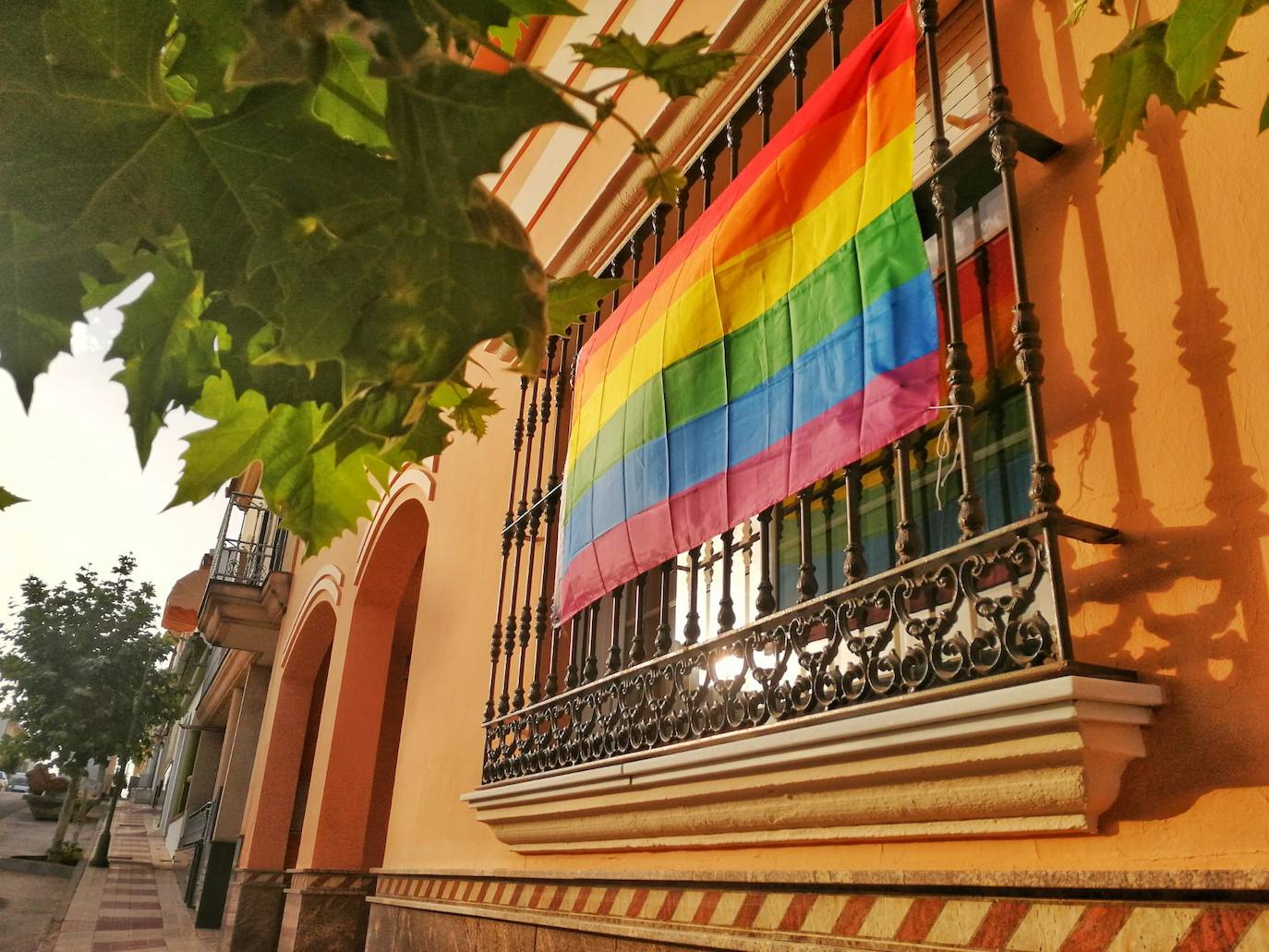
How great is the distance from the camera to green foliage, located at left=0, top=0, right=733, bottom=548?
403mm

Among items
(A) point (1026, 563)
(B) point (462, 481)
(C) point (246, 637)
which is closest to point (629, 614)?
(B) point (462, 481)

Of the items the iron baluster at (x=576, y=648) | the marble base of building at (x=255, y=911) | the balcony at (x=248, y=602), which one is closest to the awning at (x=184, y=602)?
the balcony at (x=248, y=602)

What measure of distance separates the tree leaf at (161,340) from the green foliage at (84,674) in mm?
16784

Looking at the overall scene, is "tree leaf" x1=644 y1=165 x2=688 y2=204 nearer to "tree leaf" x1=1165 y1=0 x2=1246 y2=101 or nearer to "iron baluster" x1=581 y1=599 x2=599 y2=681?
"tree leaf" x1=1165 y1=0 x2=1246 y2=101

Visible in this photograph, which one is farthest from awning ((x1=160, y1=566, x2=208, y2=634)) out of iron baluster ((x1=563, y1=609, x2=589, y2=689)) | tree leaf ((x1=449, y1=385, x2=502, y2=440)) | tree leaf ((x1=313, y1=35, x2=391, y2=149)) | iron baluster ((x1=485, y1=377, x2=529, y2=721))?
tree leaf ((x1=313, y1=35, x2=391, y2=149))

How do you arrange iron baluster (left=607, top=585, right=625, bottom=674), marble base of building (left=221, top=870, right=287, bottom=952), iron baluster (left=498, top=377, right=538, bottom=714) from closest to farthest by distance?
iron baluster (left=607, top=585, right=625, bottom=674), iron baluster (left=498, top=377, right=538, bottom=714), marble base of building (left=221, top=870, right=287, bottom=952)

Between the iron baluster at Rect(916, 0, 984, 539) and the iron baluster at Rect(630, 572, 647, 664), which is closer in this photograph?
the iron baluster at Rect(916, 0, 984, 539)

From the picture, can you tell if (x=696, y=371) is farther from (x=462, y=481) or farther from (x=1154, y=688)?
(x=462, y=481)

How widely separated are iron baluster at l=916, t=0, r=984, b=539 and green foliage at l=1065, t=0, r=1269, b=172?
2.07 feet

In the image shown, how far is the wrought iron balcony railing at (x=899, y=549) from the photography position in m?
1.42

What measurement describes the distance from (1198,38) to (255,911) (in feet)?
26.6

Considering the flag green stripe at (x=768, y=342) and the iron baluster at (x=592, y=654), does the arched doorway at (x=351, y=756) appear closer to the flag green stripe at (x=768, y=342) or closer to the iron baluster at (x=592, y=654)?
the iron baluster at (x=592, y=654)

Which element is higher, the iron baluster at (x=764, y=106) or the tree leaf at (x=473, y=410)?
the iron baluster at (x=764, y=106)

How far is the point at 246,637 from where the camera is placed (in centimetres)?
940
